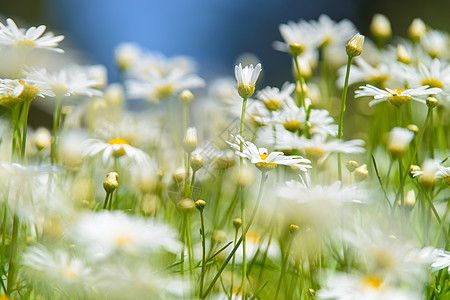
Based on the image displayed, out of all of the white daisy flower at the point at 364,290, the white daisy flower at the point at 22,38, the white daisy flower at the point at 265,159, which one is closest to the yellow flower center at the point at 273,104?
the white daisy flower at the point at 265,159

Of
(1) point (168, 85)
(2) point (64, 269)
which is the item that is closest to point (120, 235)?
(2) point (64, 269)

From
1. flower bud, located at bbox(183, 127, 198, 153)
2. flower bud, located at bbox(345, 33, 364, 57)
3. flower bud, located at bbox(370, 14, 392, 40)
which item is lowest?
flower bud, located at bbox(183, 127, 198, 153)

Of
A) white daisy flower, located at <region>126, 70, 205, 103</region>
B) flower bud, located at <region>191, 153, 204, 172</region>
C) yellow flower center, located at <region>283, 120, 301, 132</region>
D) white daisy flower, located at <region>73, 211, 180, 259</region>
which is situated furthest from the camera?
white daisy flower, located at <region>126, 70, 205, 103</region>

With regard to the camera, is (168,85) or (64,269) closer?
(64,269)

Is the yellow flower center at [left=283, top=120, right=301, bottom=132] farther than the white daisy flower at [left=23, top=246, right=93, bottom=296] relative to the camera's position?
Yes

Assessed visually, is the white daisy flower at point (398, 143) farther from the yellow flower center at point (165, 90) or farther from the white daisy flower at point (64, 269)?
the yellow flower center at point (165, 90)

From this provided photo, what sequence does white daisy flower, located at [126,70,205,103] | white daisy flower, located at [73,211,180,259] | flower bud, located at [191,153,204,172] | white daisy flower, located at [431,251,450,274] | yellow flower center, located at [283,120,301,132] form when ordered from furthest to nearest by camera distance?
white daisy flower, located at [126,70,205,103], yellow flower center, located at [283,120,301,132], flower bud, located at [191,153,204,172], white daisy flower, located at [431,251,450,274], white daisy flower, located at [73,211,180,259]

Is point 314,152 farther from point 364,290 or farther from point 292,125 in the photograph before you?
point 364,290

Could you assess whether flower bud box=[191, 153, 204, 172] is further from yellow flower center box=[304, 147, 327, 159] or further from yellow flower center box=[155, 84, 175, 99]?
yellow flower center box=[155, 84, 175, 99]

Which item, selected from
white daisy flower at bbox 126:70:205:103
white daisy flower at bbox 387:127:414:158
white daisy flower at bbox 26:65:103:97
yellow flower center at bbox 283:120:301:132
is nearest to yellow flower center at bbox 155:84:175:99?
white daisy flower at bbox 126:70:205:103
